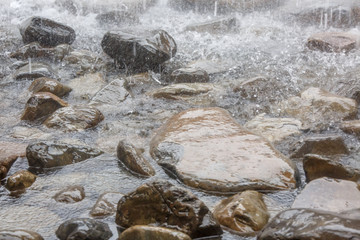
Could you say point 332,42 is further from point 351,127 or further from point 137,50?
point 137,50

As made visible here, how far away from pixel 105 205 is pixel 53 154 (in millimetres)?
791

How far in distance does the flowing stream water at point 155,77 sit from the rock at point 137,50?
0.23m

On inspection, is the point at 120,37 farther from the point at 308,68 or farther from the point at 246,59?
the point at 308,68

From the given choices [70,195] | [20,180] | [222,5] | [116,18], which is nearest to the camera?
[70,195]

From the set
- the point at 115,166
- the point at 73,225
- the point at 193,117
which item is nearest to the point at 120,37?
the point at 193,117

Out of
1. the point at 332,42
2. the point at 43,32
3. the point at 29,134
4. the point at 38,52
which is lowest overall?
the point at 29,134

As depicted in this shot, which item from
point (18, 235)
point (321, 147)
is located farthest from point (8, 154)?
point (321, 147)

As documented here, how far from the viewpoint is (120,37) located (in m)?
5.45

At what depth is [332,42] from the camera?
5.93 metres

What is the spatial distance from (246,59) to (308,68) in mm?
858

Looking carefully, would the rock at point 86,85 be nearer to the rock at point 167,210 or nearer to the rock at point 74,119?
the rock at point 74,119

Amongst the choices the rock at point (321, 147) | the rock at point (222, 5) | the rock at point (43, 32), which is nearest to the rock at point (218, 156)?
the rock at point (321, 147)

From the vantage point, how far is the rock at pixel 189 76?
4992 mm

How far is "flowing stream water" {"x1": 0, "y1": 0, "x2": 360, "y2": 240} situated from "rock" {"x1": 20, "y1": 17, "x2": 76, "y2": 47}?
24 centimetres
